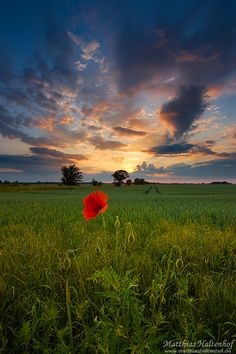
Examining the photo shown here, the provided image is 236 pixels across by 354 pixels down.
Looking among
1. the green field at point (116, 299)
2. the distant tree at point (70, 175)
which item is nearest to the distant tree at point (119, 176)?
the distant tree at point (70, 175)

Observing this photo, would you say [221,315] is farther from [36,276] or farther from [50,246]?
[50,246]

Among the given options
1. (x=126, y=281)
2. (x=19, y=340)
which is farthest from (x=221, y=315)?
(x=19, y=340)

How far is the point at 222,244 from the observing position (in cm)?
319

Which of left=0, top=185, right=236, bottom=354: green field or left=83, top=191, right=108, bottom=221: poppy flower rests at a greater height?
left=83, top=191, right=108, bottom=221: poppy flower

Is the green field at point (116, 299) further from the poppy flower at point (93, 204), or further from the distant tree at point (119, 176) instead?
the distant tree at point (119, 176)

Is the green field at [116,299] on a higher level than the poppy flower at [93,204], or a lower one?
lower

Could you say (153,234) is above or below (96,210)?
below

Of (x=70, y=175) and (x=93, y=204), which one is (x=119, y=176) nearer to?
(x=70, y=175)

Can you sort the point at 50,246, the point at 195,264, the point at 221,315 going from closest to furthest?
1. the point at 221,315
2. the point at 195,264
3. the point at 50,246

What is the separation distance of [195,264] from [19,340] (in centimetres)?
165

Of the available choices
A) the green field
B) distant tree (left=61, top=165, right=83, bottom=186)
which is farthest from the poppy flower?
distant tree (left=61, top=165, right=83, bottom=186)

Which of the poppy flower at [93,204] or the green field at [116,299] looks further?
the poppy flower at [93,204]

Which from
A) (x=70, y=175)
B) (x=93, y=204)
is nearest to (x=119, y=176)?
(x=70, y=175)

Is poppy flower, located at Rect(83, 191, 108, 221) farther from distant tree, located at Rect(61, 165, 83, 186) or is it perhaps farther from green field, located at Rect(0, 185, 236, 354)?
distant tree, located at Rect(61, 165, 83, 186)
